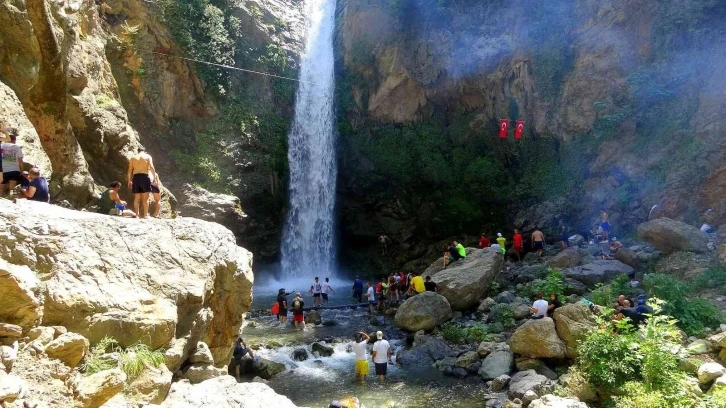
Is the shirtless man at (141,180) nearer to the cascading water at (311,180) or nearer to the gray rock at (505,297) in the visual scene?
the gray rock at (505,297)

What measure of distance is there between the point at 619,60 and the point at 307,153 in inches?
629

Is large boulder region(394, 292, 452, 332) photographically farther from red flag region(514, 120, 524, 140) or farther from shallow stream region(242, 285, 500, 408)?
red flag region(514, 120, 524, 140)

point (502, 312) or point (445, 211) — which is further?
point (445, 211)

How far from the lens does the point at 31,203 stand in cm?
649

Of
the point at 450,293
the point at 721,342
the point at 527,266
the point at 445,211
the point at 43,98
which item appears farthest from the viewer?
the point at 445,211

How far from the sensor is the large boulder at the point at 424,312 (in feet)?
48.6

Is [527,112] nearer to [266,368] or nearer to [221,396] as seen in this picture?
[266,368]

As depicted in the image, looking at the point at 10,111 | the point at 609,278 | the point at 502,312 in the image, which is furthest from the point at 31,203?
the point at 609,278

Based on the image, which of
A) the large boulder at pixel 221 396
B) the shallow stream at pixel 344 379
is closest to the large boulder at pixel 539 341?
the shallow stream at pixel 344 379

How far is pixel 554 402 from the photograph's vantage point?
28.3ft

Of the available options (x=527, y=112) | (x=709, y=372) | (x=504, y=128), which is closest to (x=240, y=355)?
(x=709, y=372)

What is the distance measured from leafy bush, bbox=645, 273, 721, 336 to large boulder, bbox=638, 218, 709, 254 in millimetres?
3369

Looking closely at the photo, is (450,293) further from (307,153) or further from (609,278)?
(307,153)

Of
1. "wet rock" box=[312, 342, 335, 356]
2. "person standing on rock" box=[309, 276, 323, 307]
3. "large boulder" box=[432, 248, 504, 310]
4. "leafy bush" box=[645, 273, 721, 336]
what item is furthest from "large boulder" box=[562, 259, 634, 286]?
"person standing on rock" box=[309, 276, 323, 307]
